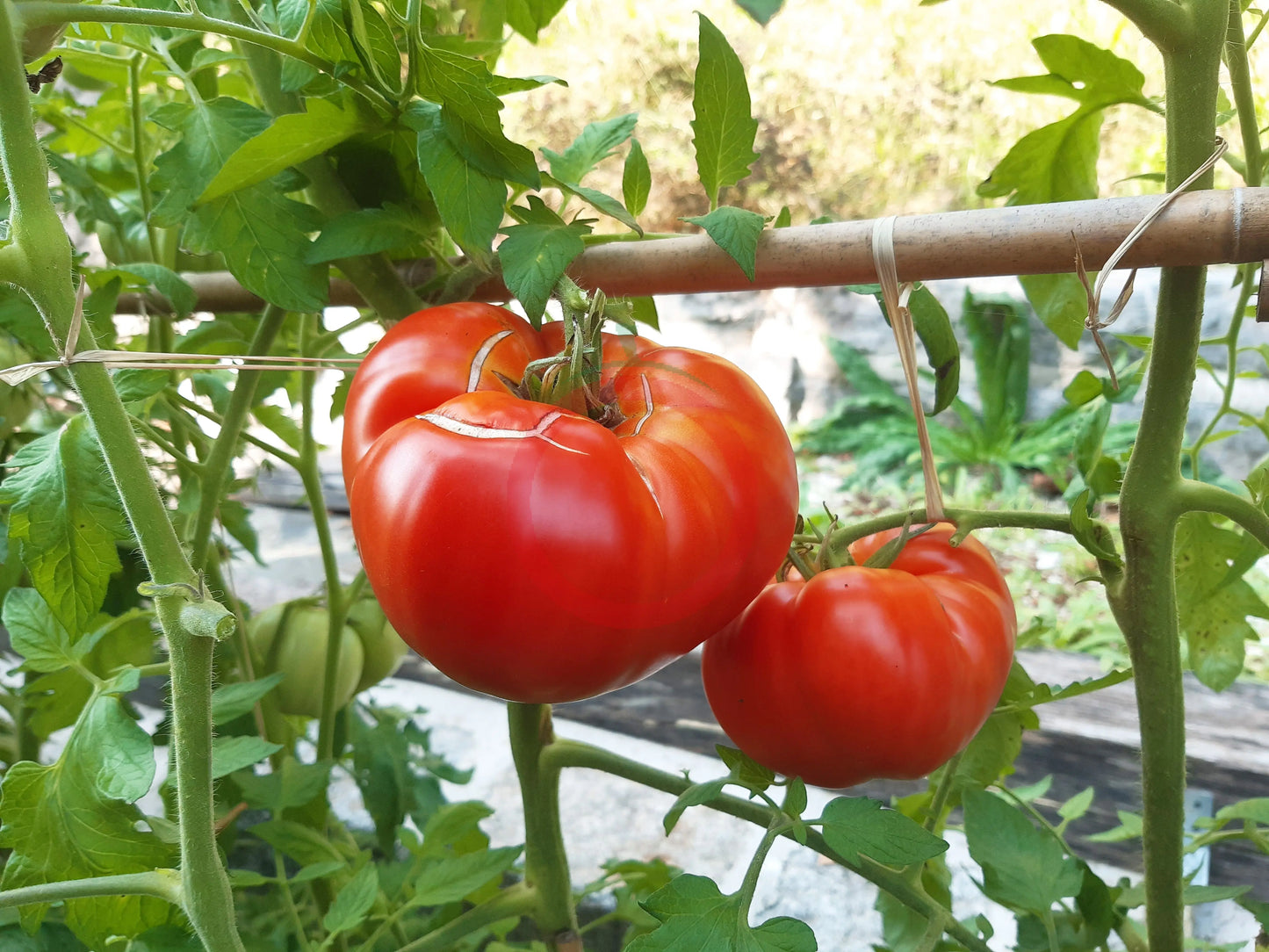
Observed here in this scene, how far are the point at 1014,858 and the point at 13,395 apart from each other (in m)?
0.75

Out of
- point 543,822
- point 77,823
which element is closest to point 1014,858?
point 543,822

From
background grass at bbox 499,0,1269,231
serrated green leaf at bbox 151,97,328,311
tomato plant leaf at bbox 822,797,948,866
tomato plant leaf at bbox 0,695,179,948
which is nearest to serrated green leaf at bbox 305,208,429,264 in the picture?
serrated green leaf at bbox 151,97,328,311

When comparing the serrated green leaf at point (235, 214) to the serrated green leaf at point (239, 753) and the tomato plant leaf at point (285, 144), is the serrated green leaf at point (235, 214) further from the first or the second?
the serrated green leaf at point (239, 753)

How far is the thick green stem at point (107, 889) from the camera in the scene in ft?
1.28

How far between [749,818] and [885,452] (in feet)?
6.72

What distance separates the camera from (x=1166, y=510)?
46 cm

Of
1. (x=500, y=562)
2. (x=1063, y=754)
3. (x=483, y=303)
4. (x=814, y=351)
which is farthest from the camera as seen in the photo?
(x=814, y=351)

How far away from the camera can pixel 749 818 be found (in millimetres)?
486

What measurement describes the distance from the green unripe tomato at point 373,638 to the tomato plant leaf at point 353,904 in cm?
24

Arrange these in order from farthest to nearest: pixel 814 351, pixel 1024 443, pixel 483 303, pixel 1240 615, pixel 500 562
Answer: pixel 814 351
pixel 1024 443
pixel 1240 615
pixel 483 303
pixel 500 562

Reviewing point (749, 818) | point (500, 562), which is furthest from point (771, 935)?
point (500, 562)

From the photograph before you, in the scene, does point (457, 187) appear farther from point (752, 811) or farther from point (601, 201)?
point (752, 811)

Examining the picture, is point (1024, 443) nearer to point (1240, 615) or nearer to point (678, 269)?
point (1240, 615)

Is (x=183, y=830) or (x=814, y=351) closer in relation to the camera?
(x=183, y=830)
